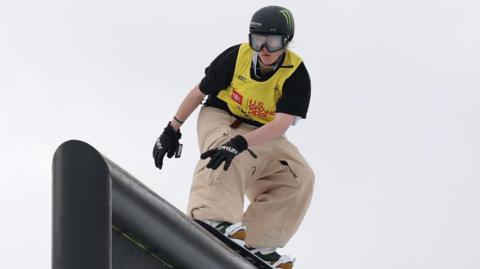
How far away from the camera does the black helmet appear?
7.12m

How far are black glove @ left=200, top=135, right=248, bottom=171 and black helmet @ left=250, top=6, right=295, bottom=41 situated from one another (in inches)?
33.0

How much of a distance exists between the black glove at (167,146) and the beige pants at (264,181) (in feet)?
0.65

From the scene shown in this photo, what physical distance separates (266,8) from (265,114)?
0.77 metres

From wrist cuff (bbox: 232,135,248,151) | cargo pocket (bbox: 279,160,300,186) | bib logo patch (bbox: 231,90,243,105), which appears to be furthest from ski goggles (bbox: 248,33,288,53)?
cargo pocket (bbox: 279,160,300,186)

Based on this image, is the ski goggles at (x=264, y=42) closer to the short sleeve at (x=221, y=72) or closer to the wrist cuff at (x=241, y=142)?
the short sleeve at (x=221, y=72)

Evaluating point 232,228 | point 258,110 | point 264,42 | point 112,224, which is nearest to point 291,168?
point 258,110

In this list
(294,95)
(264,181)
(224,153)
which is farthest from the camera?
(264,181)

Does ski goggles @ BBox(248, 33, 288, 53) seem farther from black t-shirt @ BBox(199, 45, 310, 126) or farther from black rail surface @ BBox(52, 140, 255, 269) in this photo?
black rail surface @ BBox(52, 140, 255, 269)

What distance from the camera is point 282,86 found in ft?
23.7

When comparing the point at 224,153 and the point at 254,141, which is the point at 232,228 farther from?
the point at 254,141

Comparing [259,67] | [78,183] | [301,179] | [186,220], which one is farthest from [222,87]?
[78,183]

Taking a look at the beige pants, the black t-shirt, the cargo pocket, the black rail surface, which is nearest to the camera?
the black rail surface

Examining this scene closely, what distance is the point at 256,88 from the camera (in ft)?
23.7

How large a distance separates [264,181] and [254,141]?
64cm
